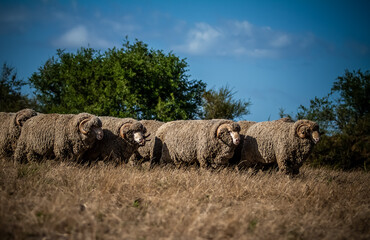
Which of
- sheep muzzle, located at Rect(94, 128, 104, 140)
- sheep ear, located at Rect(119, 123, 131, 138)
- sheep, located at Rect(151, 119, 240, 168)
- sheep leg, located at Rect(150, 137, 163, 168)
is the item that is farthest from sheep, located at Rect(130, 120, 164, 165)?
sheep muzzle, located at Rect(94, 128, 104, 140)

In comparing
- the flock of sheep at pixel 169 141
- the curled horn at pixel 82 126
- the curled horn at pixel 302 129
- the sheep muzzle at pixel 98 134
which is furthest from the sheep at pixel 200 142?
the curled horn at pixel 82 126

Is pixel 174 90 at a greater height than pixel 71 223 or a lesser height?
greater

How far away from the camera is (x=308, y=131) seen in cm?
973

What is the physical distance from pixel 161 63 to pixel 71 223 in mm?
18075

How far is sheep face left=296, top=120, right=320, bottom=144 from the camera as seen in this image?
9.62m

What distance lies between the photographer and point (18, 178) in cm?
693

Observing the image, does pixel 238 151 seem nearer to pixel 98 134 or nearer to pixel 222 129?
pixel 222 129

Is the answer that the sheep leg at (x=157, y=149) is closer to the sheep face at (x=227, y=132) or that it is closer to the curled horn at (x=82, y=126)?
the sheep face at (x=227, y=132)

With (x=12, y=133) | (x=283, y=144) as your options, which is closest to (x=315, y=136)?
(x=283, y=144)

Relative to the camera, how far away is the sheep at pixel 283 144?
383 inches

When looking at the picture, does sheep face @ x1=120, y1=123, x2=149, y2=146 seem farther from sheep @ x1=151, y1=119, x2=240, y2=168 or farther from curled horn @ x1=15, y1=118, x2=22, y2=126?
curled horn @ x1=15, y1=118, x2=22, y2=126

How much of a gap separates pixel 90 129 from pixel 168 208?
16.9ft

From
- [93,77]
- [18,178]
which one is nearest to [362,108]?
→ [93,77]

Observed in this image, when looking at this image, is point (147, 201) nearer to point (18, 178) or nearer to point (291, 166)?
point (18, 178)
